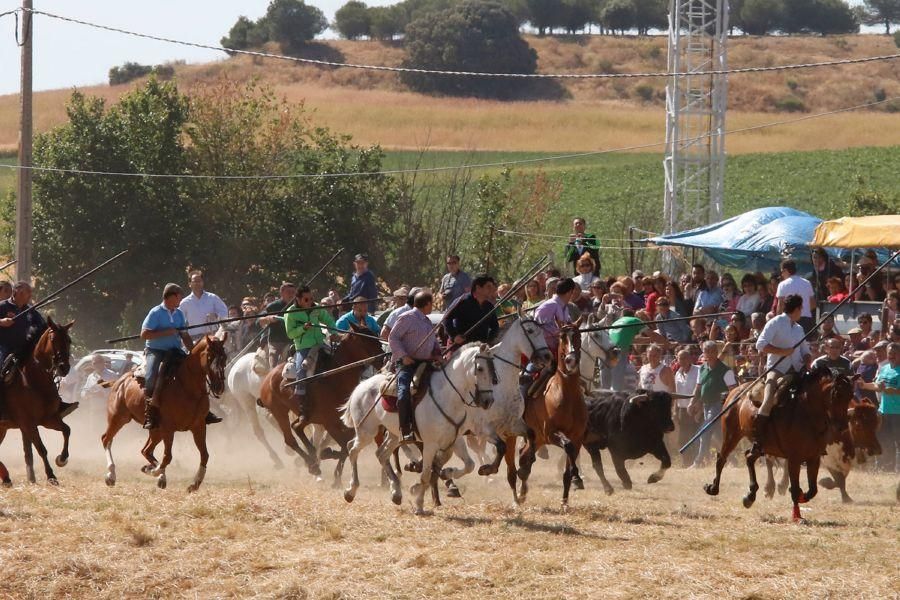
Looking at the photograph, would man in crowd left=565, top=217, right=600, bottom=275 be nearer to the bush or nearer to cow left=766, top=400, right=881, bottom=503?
cow left=766, top=400, right=881, bottom=503

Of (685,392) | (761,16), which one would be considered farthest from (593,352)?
(761,16)

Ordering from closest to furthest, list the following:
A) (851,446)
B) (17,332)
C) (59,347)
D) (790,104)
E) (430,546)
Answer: (430,546), (851,446), (59,347), (17,332), (790,104)

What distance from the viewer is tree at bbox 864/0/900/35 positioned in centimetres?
11575

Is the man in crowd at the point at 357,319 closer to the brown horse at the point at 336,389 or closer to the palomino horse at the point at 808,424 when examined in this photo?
the brown horse at the point at 336,389

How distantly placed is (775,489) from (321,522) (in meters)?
6.51

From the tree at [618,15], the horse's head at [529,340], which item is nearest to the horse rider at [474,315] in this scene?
the horse's head at [529,340]

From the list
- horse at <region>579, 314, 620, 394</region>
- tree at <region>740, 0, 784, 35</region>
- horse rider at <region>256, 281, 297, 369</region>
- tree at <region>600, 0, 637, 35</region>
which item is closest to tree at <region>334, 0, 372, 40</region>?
tree at <region>600, 0, 637, 35</region>

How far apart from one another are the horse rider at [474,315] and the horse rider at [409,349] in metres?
0.59

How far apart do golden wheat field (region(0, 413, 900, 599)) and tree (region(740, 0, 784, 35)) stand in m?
97.1

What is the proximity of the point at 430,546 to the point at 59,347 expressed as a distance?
5996mm

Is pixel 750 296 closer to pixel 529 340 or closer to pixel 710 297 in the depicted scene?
pixel 710 297

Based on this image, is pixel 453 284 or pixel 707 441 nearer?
pixel 707 441

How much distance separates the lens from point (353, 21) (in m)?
116

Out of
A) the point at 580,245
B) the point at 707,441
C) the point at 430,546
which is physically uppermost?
the point at 580,245
